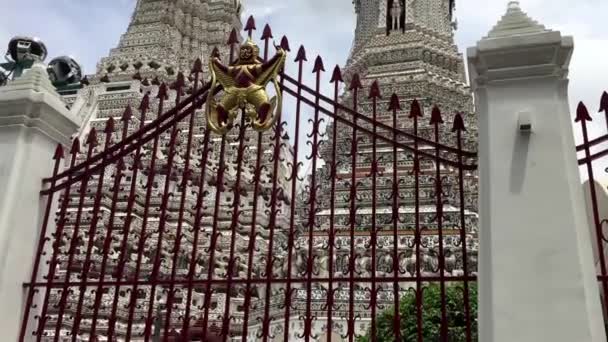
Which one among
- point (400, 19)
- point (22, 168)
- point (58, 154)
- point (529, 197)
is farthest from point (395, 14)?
point (529, 197)

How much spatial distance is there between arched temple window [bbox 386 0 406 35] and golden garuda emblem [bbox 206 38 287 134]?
59.2 feet

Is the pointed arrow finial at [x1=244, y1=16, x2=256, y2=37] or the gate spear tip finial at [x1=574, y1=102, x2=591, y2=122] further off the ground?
the pointed arrow finial at [x1=244, y1=16, x2=256, y2=37]

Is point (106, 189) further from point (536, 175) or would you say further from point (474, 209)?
point (536, 175)

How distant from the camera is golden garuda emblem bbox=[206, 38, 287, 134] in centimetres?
485

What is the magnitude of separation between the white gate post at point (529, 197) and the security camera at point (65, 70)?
31848 mm

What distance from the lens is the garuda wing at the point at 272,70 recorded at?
484cm

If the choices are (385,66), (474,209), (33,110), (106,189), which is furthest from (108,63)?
(33,110)

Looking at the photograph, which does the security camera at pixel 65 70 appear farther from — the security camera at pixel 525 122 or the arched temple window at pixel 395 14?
the security camera at pixel 525 122

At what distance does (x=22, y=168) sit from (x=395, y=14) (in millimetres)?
19149

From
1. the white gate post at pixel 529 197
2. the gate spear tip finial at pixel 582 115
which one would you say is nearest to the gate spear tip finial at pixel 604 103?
the gate spear tip finial at pixel 582 115

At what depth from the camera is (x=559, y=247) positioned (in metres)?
3.54

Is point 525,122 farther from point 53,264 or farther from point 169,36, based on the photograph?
point 169,36

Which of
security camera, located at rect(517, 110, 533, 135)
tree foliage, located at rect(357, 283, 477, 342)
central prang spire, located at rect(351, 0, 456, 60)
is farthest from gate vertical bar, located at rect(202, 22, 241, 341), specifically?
central prang spire, located at rect(351, 0, 456, 60)

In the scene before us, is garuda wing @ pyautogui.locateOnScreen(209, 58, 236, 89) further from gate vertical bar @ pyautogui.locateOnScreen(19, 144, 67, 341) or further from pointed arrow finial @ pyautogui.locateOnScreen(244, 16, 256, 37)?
gate vertical bar @ pyautogui.locateOnScreen(19, 144, 67, 341)
